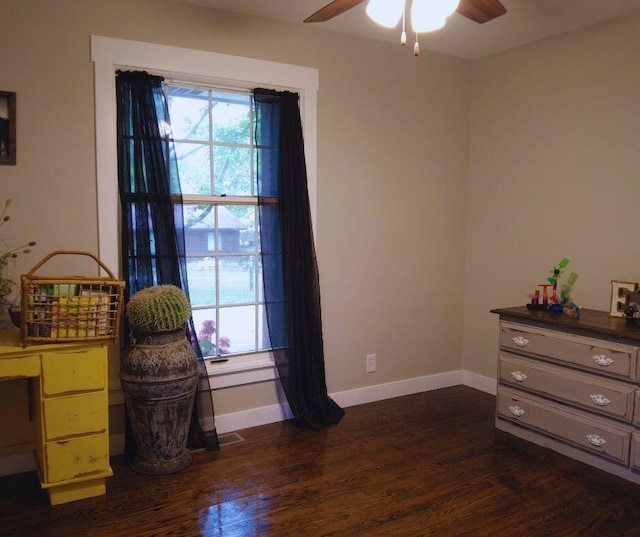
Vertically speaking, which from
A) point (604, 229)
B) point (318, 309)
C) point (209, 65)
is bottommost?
point (318, 309)

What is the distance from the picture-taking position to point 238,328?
3346 millimetres

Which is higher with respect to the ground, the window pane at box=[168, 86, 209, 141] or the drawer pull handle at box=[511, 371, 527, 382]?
the window pane at box=[168, 86, 209, 141]

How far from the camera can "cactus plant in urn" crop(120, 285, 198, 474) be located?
263cm

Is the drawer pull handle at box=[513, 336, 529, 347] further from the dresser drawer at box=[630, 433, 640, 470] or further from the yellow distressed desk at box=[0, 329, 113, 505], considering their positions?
the yellow distressed desk at box=[0, 329, 113, 505]

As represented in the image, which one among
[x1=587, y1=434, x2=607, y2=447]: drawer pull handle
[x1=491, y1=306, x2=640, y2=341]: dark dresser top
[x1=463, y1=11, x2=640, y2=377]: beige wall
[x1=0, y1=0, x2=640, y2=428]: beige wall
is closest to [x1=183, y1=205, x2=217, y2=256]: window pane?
[x1=0, y1=0, x2=640, y2=428]: beige wall

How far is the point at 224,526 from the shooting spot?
2256mm

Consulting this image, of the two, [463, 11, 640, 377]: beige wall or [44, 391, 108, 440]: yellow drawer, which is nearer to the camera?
[44, 391, 108, 440]: yellow drawer

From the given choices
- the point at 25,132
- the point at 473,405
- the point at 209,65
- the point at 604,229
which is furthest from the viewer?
the point at 473,405

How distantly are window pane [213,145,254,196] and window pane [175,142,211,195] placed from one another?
55mm

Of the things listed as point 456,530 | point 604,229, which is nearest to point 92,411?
point 456,530

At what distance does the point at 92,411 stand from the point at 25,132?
137 cm

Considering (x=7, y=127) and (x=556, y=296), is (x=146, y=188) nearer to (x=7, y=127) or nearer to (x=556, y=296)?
(x=7, y=127)

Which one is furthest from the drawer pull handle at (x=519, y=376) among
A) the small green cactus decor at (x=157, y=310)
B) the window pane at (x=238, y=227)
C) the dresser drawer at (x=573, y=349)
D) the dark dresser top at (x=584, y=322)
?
the small green cactus decor at (x=157, y=310)

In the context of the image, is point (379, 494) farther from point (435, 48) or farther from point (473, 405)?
point (435, 48)
